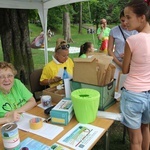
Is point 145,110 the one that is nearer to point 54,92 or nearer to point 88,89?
point 88,89

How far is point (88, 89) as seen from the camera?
1.53 m

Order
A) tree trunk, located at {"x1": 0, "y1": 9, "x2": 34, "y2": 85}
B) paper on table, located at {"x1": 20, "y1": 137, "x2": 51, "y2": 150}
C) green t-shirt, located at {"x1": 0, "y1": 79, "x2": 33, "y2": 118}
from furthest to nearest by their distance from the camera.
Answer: tree trunk, located at {"x1": 0, "y1": 9, "x2": 34, "y2": 85} → green t-shirt, located at {"x1": 0, "y1": 79, "x2": 33, "y2": 118} → paper on table, located at {"x1": 20, "y1": 137, "x2": 51, "y2": 150}

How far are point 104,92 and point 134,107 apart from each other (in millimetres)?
264

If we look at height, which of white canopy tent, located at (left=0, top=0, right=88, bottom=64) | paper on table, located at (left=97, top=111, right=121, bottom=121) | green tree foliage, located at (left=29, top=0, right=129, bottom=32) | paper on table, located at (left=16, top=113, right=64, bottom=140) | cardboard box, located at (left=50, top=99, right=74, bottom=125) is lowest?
paper on table, located at (left=16, top=113, right=64, bottom=140)

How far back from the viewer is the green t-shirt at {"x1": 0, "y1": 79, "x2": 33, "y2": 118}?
1632mm

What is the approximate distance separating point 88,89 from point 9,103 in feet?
2.19

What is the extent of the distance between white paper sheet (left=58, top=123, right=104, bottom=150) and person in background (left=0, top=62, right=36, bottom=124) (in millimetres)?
514

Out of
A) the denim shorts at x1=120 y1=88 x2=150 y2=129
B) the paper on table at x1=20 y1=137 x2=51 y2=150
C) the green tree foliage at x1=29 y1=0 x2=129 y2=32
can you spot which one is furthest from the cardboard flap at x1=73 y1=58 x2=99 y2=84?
the green tree foliage at x1=29 y1=0 x2=129 y2=32

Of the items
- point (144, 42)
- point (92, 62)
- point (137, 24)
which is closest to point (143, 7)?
point (137, 24)

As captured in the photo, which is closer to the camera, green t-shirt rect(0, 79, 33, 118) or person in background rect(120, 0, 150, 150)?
person in background rect(120, 0, 150, 150)

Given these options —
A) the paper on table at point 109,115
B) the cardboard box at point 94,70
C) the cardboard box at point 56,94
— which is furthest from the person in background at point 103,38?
the paper on table at point 109,115

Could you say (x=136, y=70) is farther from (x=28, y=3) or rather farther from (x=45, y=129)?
(x=28, y=3)

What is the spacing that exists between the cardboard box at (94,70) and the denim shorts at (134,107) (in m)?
0.21

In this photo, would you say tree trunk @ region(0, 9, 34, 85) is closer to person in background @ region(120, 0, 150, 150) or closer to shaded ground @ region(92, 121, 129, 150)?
shaded ground @ region(92, 121, 129, 150)
